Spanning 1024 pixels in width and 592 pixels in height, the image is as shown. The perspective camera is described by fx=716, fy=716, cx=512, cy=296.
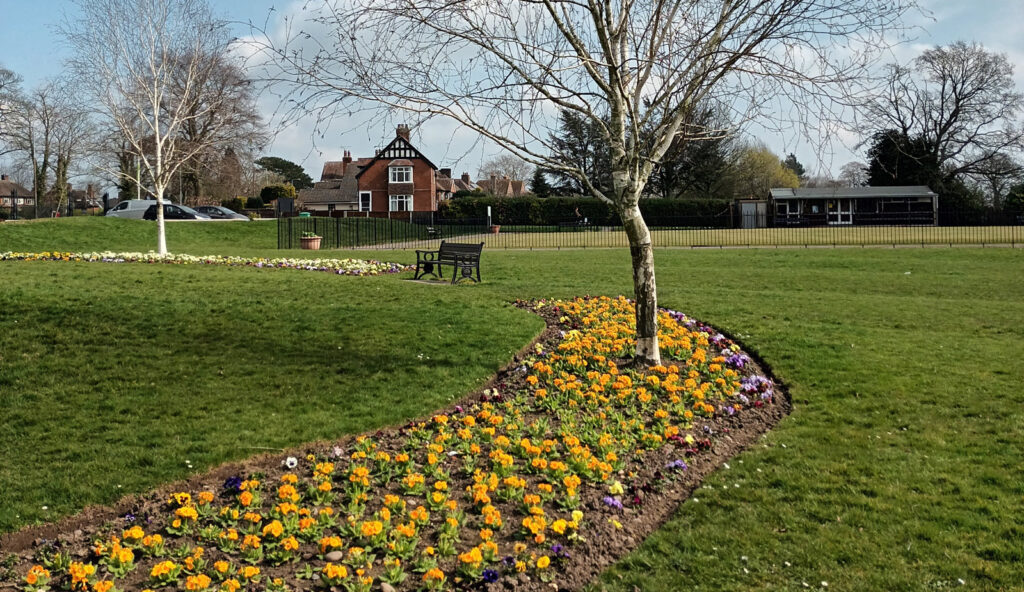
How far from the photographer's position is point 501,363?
775 centimetres

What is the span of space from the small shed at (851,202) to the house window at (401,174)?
2855cm

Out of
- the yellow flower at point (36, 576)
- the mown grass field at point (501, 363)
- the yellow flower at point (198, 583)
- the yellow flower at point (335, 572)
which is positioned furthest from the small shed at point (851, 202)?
the yellow flower at point (36, 576)

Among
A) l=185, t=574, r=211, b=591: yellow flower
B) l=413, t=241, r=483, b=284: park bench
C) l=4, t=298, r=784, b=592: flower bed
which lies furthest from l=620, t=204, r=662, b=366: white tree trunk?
l=413, t=241, r=483, b=284: park bench

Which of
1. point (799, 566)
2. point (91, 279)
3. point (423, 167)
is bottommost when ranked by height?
point (799, 566)

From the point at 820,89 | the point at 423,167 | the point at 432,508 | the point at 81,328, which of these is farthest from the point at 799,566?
the point at 423,167

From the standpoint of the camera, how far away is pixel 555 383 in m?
6.91

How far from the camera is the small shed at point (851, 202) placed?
49344 mm

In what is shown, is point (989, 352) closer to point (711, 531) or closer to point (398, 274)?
point (711, 531)

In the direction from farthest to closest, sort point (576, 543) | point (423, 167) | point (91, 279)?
1. point (423, 167)
2. point (91, 279)
3. point (576, 543)

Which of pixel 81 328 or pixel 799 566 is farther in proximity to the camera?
pixel 81 328

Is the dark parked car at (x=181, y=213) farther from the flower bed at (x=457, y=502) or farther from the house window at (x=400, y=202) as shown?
the flower bed at (x=457, y=502)

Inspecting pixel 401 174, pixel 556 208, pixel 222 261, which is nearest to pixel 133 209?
pixel 222 261

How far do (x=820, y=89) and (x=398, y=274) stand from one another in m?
11.0

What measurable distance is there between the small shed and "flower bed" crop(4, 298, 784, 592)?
4524 centimetres
